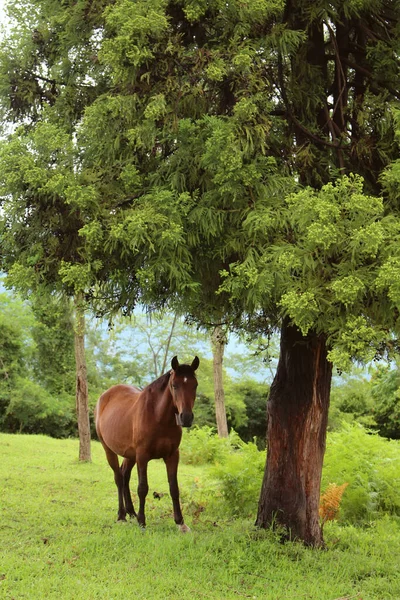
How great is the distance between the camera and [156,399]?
26.7 ft

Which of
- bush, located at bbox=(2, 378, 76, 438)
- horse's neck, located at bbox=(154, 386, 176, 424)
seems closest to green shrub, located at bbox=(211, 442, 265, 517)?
horse's neck, located at bbox=(154, 386, 176, 424)

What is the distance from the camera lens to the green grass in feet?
19.4

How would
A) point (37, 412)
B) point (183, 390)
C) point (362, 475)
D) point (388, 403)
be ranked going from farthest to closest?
point (37, 412) → point (388, 403) → point (362, 475) → point (183, 390)

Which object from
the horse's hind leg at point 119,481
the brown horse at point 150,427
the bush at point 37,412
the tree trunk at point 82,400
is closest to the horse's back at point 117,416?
the brown horse at point 150,427

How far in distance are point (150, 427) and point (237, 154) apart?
3.90 metres

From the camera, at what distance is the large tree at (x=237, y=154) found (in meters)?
5.67

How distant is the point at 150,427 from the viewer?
8078 mm

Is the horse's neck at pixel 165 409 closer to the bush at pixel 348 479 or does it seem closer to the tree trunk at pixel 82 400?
the bush at pixel 348 479

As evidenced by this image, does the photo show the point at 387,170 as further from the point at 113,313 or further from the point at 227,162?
the point at 113,313

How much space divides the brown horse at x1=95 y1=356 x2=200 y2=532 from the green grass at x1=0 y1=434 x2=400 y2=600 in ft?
1.78

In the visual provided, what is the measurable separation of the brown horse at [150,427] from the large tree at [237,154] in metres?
1.10

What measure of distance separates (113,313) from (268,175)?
224cm

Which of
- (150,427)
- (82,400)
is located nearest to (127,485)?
(150,427)

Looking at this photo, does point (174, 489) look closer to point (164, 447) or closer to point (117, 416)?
point (164, 447)
